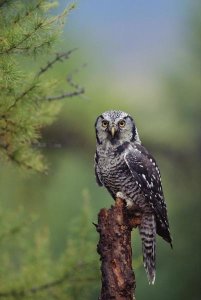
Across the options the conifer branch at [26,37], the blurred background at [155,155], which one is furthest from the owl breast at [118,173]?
the blurred background at [155,155]

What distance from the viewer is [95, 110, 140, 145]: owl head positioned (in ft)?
15.1

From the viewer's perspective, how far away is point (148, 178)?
15.5 feet

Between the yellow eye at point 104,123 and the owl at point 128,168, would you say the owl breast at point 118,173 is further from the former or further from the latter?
the yellow eye at point 104,123

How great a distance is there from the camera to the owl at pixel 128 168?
4.66 meters

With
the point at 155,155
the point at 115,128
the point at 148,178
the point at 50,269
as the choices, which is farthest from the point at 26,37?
the point at 155,155

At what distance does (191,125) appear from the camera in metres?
10.6

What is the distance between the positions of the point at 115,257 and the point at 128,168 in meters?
0.88

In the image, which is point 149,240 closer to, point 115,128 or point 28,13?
point 115,128

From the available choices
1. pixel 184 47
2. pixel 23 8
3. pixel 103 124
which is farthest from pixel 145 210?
pixel 184 47

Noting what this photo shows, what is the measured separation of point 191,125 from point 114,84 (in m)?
1.72

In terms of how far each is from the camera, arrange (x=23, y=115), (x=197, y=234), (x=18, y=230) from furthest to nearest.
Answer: (x=197, y=234)
(x=18, y=230)
(x=23, y=115)

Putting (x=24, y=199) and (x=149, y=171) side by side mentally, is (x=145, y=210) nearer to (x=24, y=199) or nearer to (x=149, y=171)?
(x=149, y=171)

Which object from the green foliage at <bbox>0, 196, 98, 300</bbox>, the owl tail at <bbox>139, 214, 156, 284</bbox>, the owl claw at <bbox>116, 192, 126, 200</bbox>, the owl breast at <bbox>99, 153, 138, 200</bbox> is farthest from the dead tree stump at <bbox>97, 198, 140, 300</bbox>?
the green foliage at <bbox>0, 196, 98, 300</bbox>

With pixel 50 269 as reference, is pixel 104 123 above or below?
above
